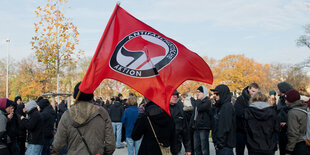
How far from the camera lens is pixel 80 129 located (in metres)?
3.83

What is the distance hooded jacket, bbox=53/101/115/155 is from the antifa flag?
312 millimetres

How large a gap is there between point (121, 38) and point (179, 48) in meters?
1.09

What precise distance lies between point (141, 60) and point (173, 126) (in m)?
1.23

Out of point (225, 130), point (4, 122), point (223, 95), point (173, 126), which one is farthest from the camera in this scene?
point (223, 95)

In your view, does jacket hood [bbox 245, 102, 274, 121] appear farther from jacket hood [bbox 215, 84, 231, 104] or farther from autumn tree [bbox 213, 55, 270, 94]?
autumn tree [bbox 213, 55, 270, 94]

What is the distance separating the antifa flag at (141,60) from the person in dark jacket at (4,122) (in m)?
2.85

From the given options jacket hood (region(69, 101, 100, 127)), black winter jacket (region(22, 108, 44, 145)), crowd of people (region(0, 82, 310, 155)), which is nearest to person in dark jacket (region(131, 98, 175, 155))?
crowd of people (region(0, 82, 310, 155))

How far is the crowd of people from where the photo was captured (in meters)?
3.86

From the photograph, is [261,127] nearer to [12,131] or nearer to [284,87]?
[284,87]

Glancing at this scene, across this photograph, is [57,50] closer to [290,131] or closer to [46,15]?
[46,15]

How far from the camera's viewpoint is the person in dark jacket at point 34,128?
22.3 ft

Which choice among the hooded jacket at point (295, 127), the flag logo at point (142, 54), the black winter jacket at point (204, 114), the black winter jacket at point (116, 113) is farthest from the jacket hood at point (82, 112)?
the black winter jacket at point (116, 113)

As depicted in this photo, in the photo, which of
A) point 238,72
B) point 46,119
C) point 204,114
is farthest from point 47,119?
point 238,72

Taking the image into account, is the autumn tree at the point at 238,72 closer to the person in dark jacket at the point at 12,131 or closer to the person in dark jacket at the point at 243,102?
the person in dark jacket at the point at 243,102
